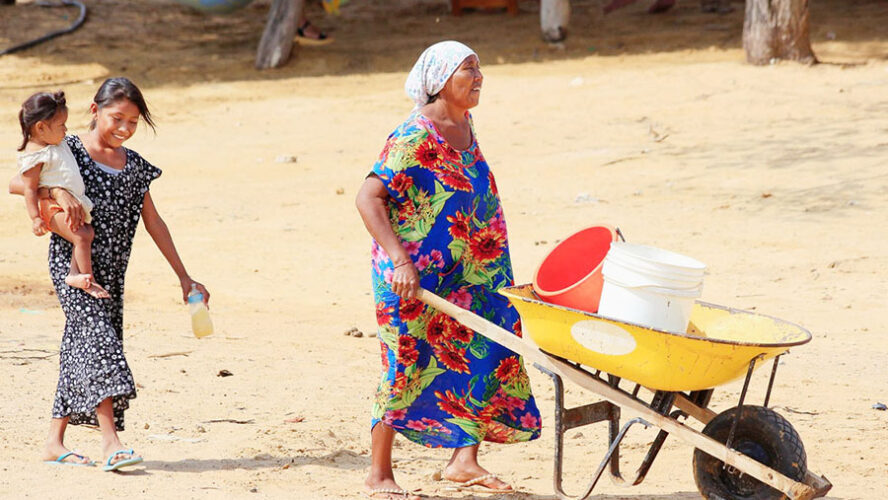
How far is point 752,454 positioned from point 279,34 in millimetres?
13510

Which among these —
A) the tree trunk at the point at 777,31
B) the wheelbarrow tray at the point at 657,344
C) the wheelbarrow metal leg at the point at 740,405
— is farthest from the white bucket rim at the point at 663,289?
the tree trunk at the point at 777,31

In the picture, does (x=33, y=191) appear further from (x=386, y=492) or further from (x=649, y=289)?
(x=649, y=289)

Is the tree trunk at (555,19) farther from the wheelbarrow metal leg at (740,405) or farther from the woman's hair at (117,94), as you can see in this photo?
the wheelbarrow metal leg at (740,405)

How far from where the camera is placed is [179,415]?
534 cm

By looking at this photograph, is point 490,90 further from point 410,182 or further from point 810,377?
point 410,182

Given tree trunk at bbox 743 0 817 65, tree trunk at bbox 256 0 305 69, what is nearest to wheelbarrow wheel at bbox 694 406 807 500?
tree trunk at bbox 743 0 817 65

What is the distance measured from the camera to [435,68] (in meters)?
4.09

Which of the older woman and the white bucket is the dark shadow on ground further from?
the white bucket

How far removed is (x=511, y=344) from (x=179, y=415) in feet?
7.11

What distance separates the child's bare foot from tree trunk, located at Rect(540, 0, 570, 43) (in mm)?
12967

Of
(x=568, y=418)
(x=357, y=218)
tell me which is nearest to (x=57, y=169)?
(x=568, y=418)

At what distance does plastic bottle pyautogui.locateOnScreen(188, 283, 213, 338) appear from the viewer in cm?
449

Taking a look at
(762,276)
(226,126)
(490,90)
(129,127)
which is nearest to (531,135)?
(490,90)

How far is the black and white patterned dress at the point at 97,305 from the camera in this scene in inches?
172
